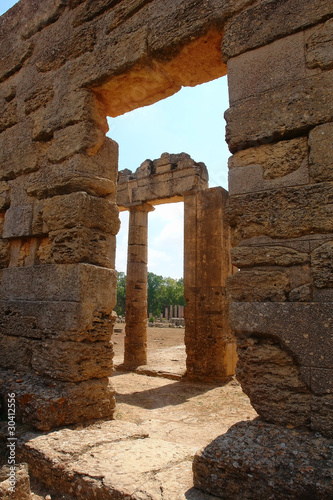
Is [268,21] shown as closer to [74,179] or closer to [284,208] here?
[284,208]

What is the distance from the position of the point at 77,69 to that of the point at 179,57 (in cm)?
123

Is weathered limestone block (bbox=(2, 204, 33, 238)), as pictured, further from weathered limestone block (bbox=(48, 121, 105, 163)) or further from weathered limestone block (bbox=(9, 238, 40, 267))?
weathered limestone block (bbox=(48, 121, 105, 163))

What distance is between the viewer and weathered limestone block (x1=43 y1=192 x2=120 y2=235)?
343cm

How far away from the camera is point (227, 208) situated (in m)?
2.60

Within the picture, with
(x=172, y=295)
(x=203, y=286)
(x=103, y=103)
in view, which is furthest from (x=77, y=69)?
(x=172, y=295)

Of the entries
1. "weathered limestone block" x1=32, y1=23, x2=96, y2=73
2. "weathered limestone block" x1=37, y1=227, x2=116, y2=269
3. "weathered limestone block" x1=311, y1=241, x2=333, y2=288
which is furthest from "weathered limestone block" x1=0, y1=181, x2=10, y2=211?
"weathered limestone block" x1=311, y1=241, x2=333, y2=288

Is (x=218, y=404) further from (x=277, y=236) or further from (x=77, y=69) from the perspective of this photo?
(x=77, y=69)

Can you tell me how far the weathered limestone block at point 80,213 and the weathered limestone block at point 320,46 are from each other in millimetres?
2143

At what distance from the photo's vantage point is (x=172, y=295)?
150 feet

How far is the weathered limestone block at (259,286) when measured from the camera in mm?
2270

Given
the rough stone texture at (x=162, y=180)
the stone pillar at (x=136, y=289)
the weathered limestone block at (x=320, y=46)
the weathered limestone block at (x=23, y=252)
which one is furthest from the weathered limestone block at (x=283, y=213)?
the stone pillar at (x=136, y=289)

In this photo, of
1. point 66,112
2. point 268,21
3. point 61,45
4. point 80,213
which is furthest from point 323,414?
point 61,45

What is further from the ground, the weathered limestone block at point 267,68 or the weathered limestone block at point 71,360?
the weathered limestone block at point 267,68

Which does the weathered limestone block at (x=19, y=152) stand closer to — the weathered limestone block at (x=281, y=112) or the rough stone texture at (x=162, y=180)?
the weathered limestone block at (x=281, y=112)
